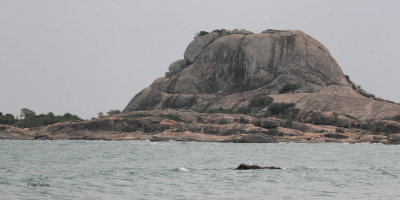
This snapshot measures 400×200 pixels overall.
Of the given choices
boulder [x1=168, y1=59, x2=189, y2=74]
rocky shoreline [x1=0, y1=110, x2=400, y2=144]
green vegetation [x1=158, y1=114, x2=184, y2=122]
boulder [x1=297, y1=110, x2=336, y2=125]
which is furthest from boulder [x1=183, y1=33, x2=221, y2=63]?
boulder [x1=297, y1=110, x2=336, y2=125]

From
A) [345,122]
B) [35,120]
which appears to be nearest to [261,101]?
[345,122]

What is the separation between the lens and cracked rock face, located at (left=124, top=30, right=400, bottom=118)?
15412cm

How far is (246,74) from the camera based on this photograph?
163000mm

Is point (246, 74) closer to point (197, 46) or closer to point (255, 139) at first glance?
point (197, 46)

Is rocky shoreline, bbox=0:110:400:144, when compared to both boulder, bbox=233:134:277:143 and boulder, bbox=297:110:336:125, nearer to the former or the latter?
boulder, bbox=297:110:336:125

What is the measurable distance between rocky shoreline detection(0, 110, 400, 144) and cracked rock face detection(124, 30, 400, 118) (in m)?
27.6

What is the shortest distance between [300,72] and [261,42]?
14554 mm

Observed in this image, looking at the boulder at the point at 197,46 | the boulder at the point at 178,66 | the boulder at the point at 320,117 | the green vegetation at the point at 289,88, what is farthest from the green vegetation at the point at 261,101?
the boulder at the point at 178,66

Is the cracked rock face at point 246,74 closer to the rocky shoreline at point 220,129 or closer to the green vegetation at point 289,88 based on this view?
the green vegetation at point 289,88

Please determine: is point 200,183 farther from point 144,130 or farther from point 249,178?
point 144,130

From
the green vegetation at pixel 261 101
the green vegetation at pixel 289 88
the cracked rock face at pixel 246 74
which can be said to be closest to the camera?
the green vegetation at pixel 261 101

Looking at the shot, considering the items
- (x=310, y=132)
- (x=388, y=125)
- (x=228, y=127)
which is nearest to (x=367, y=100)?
(x=388, y=125)

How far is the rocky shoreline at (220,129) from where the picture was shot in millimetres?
110000

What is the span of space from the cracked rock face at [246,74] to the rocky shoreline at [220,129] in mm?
27622
